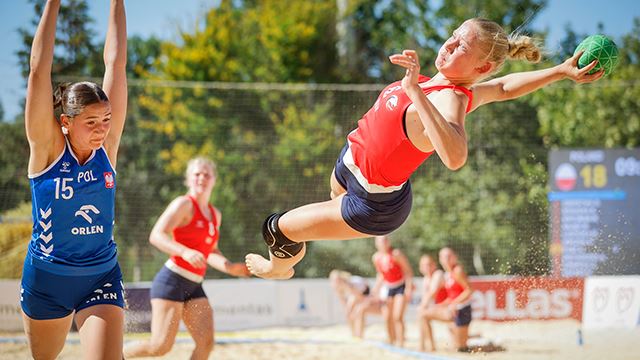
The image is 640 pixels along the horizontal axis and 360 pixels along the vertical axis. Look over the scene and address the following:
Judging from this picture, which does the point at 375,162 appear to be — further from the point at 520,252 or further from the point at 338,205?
the point at 520,252

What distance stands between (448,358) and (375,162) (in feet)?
15.6

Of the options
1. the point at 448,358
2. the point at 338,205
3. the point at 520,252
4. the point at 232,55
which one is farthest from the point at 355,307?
the point at 232,55

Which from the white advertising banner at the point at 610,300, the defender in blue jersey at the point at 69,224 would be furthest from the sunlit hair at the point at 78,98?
the white advertising banner at the point at 610,300

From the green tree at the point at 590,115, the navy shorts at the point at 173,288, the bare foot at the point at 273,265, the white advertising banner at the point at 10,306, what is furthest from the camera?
the green tree at the point at 590,115

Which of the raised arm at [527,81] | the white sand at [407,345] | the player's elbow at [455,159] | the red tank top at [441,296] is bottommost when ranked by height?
the white sand at [407,345]

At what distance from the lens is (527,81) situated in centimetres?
414

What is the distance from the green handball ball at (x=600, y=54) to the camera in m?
3.98

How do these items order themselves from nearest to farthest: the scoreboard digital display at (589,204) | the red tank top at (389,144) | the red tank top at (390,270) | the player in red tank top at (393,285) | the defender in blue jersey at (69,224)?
the defender in blue jersey at (69,224)
the red tank top at (389,144)
the player in red tank top at (393,285)
the red tank top at (390,270)
the scoreboard digital display at (589,204)

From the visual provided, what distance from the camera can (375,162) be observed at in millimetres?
3645

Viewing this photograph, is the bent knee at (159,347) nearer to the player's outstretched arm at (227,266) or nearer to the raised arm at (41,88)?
the player's outstretched arm at (227,266)

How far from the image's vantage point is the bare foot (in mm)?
4227

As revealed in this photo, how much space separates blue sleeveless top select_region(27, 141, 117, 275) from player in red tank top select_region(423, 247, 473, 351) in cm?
629

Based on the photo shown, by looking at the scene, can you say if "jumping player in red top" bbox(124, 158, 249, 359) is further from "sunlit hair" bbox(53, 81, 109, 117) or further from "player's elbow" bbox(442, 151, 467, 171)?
"player's elbow" bbox(442, 151, 467, 171)

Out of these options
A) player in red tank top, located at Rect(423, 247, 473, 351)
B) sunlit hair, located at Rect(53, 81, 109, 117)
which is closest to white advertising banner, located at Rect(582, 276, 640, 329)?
player in red tank top, located at Rect(423, 247, 473, 351)
